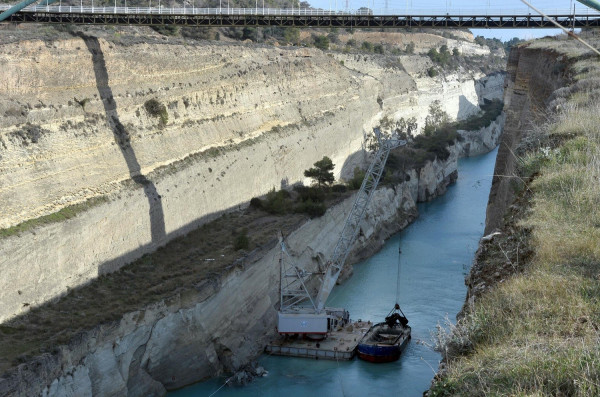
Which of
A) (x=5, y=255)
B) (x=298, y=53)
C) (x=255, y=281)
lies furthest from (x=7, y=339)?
(x=298, y=53)

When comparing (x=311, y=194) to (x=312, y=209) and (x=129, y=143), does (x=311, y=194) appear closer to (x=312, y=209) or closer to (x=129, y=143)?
(x=312, y=209)

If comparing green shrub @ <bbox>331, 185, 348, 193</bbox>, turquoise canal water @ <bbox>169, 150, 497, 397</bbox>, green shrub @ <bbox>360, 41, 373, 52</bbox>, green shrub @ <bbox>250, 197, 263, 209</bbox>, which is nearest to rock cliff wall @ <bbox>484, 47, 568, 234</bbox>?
turquoise canal water @ <bbox>169, 150, 497, 397</bbox>

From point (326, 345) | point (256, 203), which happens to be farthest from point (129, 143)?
point (326, 345)

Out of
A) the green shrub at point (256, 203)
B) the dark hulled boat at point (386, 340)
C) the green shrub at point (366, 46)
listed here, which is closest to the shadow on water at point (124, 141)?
the green shrub at point (256, 203)

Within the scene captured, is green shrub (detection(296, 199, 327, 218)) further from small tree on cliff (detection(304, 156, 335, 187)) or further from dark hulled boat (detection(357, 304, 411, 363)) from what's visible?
dark hulled boat (detection(357, 304, 411, 363))

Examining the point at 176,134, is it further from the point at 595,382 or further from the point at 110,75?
the point at 595,382
